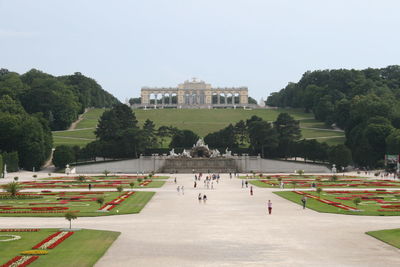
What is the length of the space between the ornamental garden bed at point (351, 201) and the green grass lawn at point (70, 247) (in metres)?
14.4

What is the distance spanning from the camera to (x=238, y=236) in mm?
24750

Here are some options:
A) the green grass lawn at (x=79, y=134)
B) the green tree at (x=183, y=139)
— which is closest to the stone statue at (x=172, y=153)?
the green tree at (x=183, y=139)

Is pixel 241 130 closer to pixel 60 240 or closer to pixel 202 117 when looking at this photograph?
pixel 202 117

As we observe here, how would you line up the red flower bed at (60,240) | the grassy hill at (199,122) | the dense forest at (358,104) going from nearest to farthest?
the red flower bed at (60,240), the dense forest at (358,104), the grassy hill at (199,122)

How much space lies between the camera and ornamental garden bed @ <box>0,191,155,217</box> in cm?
3250

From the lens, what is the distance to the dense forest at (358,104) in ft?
274

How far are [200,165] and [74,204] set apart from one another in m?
51.3

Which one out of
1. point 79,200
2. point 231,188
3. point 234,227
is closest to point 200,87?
point 231,188

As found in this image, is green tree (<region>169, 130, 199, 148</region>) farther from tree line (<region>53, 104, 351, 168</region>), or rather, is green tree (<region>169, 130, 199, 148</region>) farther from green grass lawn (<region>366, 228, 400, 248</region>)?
green grass lawn (<region>366, 228, 400, 248</region>)

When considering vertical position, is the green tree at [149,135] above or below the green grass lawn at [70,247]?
above

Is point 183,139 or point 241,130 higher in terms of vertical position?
point 241,130

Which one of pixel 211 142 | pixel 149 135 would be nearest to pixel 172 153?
pixel 149 135

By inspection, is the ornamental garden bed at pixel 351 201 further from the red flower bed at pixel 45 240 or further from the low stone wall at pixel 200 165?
the low stone wall at pixel 200 165

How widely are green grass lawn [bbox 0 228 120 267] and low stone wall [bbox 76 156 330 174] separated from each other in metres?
60.2
